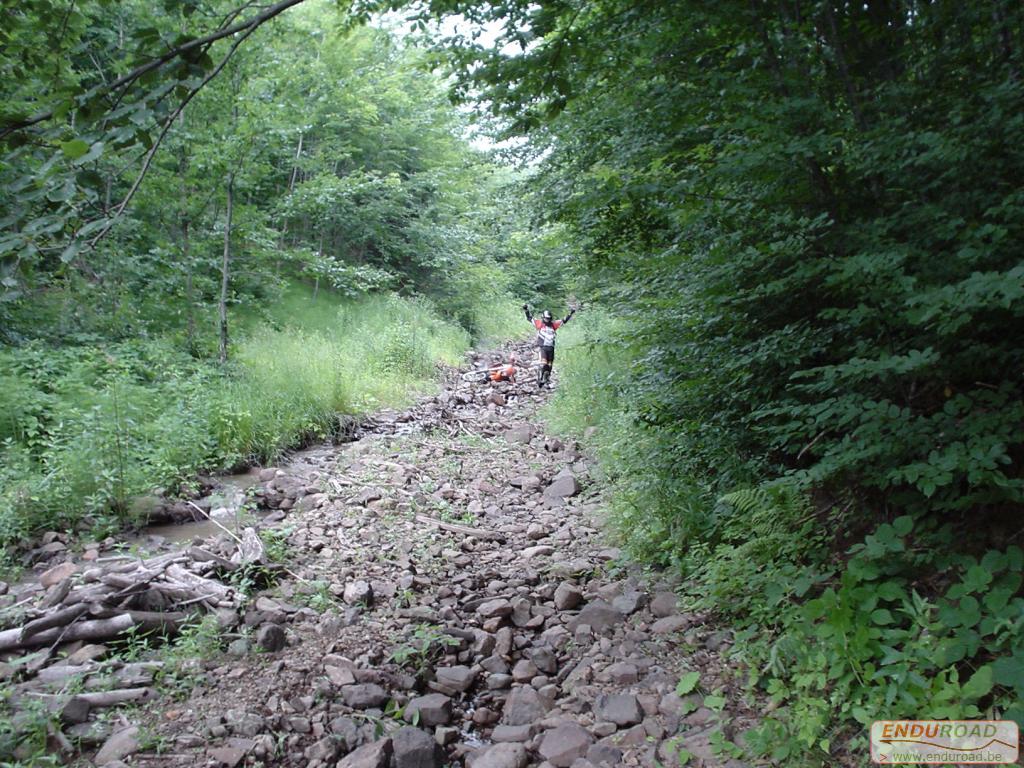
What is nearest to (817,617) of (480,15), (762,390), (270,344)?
(762,390)

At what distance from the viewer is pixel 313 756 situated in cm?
306

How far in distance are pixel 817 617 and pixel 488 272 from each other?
1813cm

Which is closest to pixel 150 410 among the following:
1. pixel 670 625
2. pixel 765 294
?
pixel 670 625

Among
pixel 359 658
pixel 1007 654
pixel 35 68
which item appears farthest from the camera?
pixel 359 658

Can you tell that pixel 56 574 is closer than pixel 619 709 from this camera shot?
No

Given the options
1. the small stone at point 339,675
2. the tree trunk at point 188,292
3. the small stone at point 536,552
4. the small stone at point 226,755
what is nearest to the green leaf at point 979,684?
the small stone at point 339,675

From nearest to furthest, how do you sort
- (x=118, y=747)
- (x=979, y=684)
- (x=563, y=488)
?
(x=979, y=684), (x=118, y=747), (x=563, y=488)

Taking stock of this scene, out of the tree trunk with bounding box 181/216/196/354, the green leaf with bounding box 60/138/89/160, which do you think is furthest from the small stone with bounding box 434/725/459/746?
the tree trunk with bounding box 181/216/196/354

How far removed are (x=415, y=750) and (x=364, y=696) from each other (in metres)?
0.59

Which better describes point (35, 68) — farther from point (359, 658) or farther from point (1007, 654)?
point (1007, 654)

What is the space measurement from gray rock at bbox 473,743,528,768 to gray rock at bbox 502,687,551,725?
0.29 meters

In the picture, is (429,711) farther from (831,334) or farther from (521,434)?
(521,434)

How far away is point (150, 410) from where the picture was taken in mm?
7648

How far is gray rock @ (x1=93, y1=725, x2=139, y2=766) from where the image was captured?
3.02 metres
